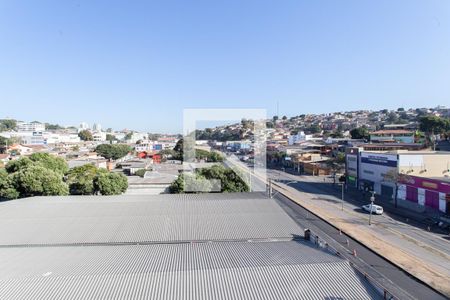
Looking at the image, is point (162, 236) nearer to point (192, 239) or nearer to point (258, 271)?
point (192, 239)

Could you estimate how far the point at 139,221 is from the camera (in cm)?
1346

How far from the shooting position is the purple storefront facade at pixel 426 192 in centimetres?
1933

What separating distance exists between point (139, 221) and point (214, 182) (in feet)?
29.9

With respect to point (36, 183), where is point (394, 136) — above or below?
above

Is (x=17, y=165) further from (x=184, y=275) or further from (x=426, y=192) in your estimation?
(x=426, y=192)

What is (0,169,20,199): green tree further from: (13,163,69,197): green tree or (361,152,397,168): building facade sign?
(361,152,397,168): building facade sign

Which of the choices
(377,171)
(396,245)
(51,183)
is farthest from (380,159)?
(51,183)

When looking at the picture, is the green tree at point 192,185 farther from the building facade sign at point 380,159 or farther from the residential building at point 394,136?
the residential building at point 394,136

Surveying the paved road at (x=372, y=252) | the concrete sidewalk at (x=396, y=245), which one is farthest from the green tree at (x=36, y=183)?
the concrete sidewalk at (x=396, y=245)

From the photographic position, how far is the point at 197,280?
25.5 feet

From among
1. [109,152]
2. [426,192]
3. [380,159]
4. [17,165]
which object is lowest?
[426,192]

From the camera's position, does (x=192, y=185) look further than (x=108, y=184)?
Yes

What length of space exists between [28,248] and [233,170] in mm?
14095

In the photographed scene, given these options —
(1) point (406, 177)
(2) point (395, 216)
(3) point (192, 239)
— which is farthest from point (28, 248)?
(1) point (406, 177)
